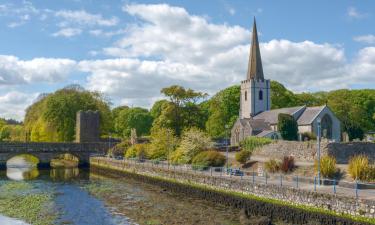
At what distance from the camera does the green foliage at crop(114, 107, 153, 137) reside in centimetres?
9981

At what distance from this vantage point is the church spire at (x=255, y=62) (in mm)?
66188

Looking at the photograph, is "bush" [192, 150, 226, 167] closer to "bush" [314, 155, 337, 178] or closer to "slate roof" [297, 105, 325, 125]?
"bush" [314, 155, 337, 178]

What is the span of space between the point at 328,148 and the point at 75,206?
19430mm

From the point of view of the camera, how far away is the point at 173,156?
4416 centimetres

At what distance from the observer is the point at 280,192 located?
2342 cm

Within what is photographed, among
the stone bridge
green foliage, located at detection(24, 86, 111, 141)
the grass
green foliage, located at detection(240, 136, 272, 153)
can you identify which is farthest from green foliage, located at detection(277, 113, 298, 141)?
green foliage, located at detection(24, 86, 111, 141)

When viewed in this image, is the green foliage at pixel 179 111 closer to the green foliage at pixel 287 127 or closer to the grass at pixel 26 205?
the green foliage at pixel 287 127

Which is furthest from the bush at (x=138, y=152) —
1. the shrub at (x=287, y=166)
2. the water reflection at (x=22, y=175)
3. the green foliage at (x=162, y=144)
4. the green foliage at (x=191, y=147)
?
the shrub at (x=287, y=166)

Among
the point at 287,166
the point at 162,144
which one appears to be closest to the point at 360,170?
the point at 287,166

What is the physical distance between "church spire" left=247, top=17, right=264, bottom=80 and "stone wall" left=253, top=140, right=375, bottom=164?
28151 mm

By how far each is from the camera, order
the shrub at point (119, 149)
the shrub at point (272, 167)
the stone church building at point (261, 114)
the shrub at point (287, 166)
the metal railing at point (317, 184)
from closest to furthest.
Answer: the metal railing at point (317, 184)
the shrub at point (287, 166)
the shrub at point (272, 167)
the stone church building at point (261, 114)
the shrub at point (119, 149)

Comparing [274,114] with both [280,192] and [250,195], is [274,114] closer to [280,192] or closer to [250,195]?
[250,195]

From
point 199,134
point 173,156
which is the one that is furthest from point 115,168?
point 199,134

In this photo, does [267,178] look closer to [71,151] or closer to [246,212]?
[246,212]
